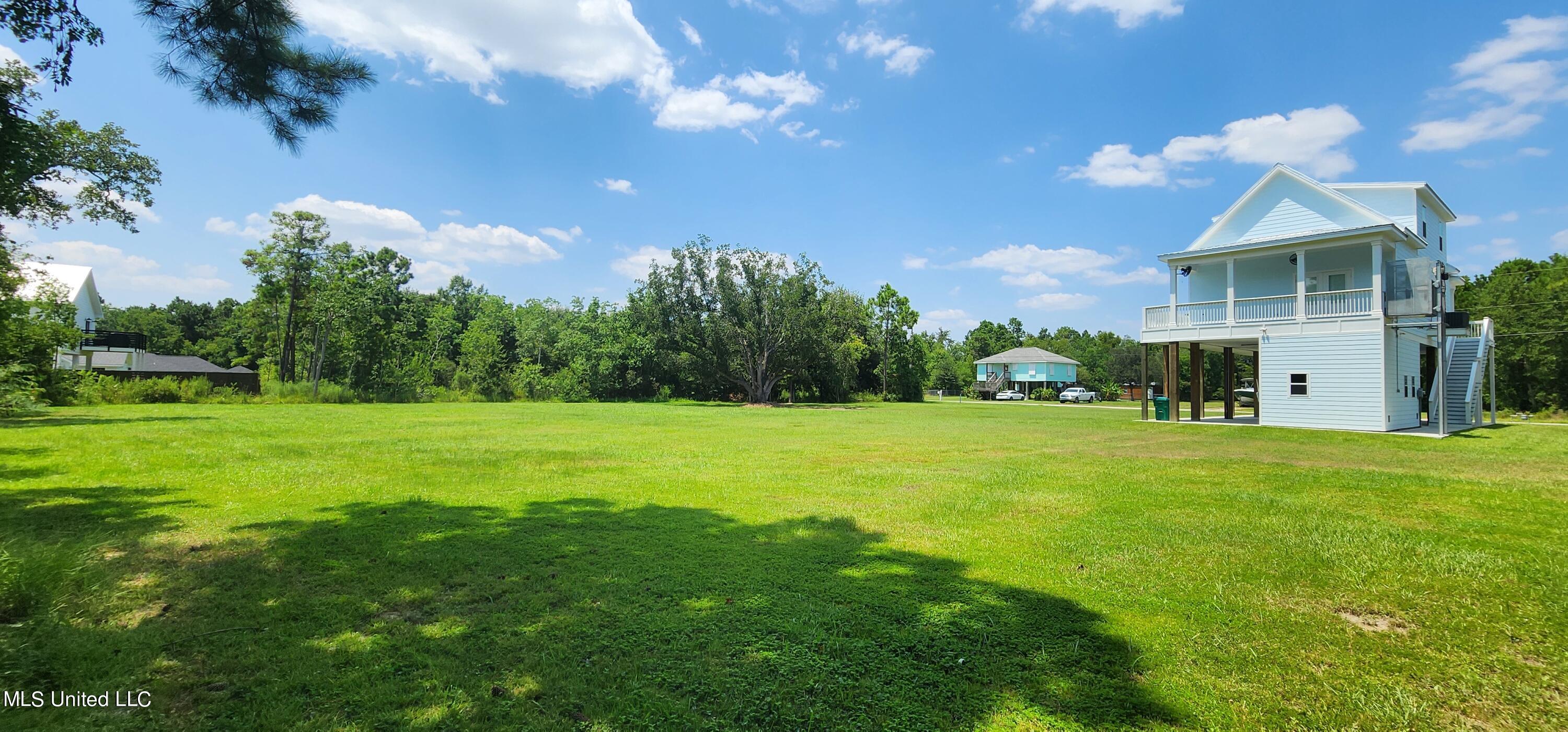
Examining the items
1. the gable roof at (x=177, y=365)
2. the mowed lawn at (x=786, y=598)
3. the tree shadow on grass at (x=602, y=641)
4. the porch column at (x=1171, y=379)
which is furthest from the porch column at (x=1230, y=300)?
the gable roof at (x=177, y=365)

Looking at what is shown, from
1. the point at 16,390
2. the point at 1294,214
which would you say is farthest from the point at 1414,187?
the point at 16,390

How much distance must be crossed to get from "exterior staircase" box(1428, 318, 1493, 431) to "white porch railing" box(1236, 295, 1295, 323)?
5.10m

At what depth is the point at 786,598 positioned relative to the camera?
12.5 ft

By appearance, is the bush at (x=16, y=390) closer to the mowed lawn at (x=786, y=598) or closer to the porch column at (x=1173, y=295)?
the mowed lawn at (x=786, y=598)

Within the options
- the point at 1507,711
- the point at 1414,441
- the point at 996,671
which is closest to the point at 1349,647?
the point at 1507,711

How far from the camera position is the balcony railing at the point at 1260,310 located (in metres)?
17.4

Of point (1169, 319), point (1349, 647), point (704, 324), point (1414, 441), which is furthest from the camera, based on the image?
point (704, 324)

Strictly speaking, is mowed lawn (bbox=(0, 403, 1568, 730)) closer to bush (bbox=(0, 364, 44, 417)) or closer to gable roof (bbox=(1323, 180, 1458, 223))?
bush (bbox=(0, 364, 44, 417))

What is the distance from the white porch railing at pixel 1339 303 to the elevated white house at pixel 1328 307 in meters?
0.04

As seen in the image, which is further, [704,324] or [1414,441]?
[704,324]

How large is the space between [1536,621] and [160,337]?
86.7 meters

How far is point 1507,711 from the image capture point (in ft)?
8.39

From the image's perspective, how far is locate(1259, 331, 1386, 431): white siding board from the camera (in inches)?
655

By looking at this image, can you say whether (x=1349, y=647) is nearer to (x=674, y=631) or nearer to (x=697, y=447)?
(x=674, y=631)
